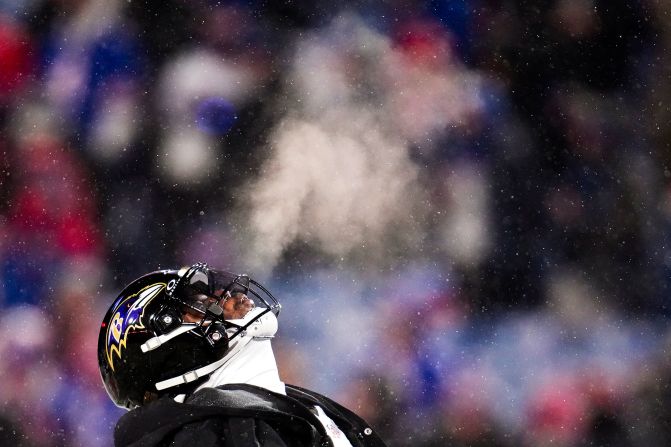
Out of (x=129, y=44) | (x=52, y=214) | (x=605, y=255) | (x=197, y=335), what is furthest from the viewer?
(x=605, y=255)

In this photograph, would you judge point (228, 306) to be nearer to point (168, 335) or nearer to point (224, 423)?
point (168, 335)

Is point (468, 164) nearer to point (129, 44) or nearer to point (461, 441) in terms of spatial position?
point (461, 441)

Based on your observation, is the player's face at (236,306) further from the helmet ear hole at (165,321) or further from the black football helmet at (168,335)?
the helmet ear hole at (165,321)

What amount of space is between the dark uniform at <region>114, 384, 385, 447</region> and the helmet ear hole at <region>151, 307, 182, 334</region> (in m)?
0.34

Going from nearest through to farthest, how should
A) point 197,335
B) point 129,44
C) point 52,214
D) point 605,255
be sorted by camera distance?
point 197,335
point 52,214
point 129,44
point 605,255

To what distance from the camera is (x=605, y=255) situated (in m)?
7.81

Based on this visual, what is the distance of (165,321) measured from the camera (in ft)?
8.83

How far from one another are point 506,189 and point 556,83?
1.08m

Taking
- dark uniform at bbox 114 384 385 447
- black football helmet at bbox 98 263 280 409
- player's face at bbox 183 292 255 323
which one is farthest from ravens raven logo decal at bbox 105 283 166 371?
dark uniform at bbox 114 384 385 447

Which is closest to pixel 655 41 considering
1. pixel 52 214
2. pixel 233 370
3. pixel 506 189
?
pixel 506 189

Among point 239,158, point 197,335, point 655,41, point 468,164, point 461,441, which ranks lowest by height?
point 461,441

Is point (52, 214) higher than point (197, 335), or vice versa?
point (197, 335)

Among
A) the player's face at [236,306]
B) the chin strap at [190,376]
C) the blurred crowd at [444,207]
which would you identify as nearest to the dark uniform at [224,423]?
the chin strap at [190,376]

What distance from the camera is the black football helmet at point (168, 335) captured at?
269 centimetres
